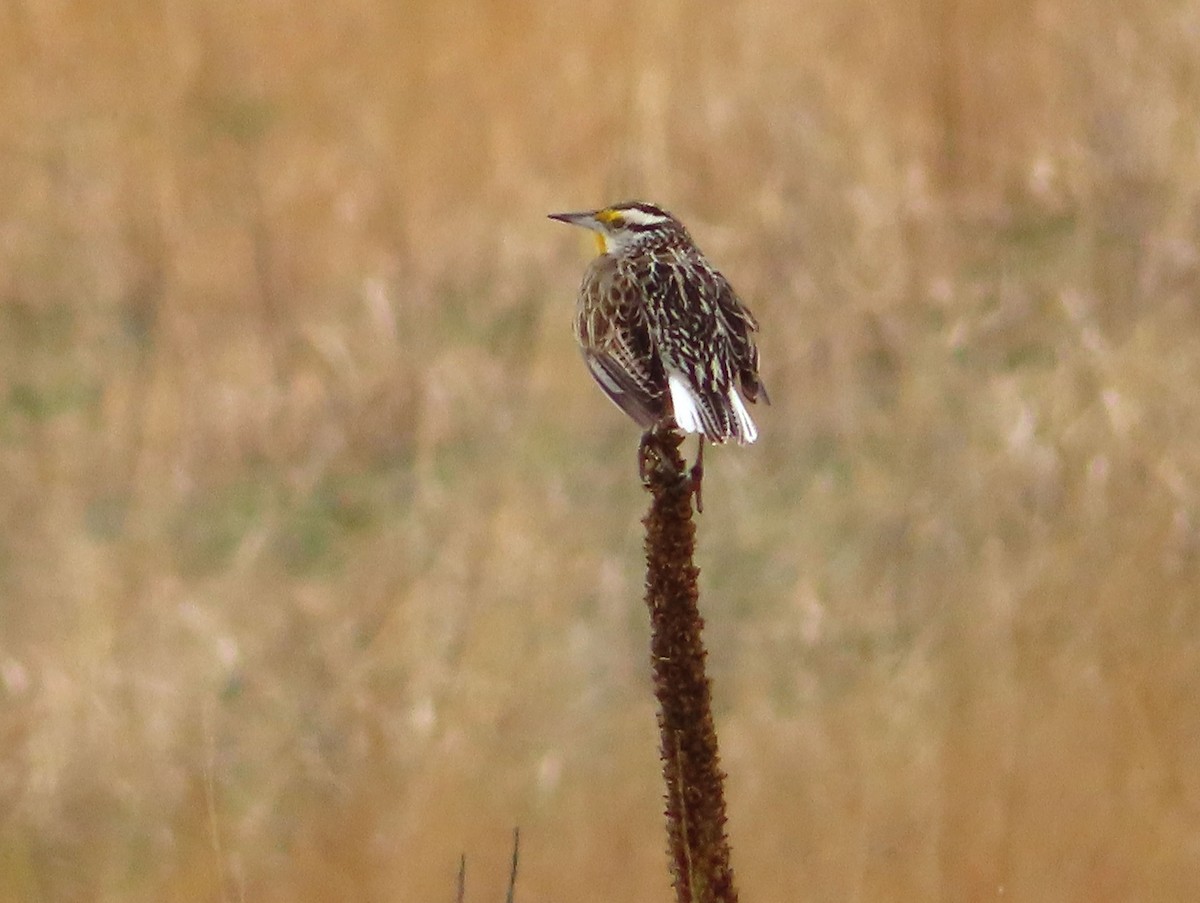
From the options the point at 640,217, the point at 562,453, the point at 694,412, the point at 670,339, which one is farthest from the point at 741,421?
the point at 562,453

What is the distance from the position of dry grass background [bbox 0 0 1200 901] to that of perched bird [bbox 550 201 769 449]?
1.03ft

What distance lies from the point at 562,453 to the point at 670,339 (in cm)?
55

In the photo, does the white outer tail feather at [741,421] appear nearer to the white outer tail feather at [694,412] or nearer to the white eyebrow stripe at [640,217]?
the white outer tail feather at [694,412]

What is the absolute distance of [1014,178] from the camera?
2174mm

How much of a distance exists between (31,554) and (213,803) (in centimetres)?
43

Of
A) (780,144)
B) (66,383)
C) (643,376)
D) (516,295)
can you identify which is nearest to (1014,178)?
(780,144)

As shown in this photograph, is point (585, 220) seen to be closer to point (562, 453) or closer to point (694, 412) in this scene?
point (562, 453)

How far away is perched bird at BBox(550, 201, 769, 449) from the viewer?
1486mm

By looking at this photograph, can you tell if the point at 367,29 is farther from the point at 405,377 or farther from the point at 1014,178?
the point at 1014,178

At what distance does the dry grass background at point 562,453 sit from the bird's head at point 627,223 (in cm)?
12

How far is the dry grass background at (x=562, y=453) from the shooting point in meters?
2.01

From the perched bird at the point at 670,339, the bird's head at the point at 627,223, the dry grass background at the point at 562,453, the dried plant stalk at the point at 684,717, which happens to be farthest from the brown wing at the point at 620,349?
the dried plant stalk at the point at 684,717

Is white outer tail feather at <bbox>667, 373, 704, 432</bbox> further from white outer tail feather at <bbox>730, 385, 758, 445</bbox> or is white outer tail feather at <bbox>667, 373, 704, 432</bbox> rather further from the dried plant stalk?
the dried plant stalk

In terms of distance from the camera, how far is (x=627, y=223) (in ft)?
6.31
